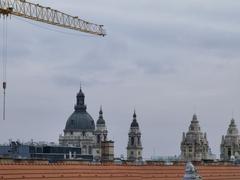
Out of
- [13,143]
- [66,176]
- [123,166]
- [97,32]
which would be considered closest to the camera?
[66,176]

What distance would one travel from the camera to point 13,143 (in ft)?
610

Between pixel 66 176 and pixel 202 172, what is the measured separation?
143 ft

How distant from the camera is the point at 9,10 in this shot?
127 meters

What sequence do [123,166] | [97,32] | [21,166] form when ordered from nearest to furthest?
[21,166], [123,166], [97,32]

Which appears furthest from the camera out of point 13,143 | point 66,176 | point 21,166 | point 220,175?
point 13,143

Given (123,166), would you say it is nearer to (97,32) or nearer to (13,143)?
(97,32)

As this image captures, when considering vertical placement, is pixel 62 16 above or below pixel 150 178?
above

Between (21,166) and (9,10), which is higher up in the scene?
(9,10)

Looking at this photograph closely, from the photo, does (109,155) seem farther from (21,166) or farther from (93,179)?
(21,166)

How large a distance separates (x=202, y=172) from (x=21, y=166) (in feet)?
173

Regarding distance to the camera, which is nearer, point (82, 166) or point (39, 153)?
point (82, 166)

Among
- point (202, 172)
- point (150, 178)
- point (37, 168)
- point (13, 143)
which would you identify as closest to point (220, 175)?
point (202, 172)

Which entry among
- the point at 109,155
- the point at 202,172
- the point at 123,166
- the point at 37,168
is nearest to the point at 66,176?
the point at 37,168

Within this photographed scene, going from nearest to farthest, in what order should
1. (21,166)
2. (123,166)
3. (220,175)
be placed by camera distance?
(21,166), (123,166), (220,175)
